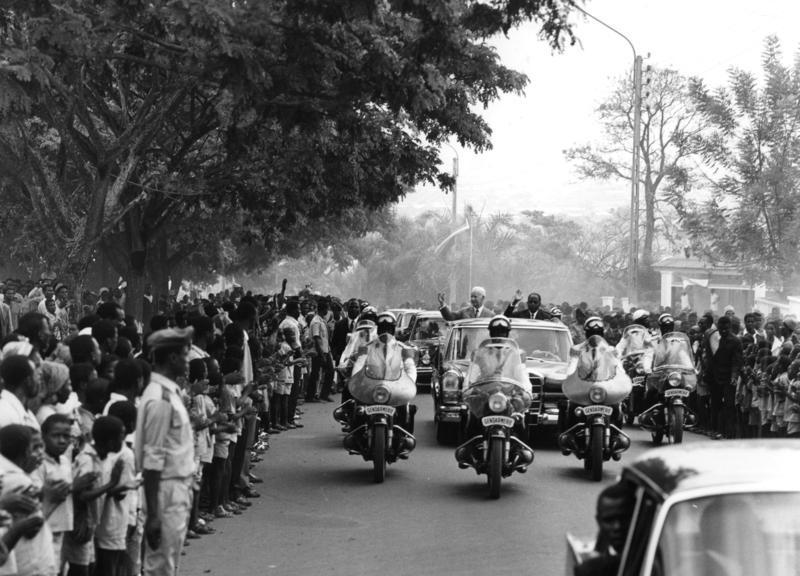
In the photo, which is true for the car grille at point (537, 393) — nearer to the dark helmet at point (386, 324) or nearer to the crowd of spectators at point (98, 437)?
the dark helmet at point (386, 324)

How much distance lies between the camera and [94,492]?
24.1 ft

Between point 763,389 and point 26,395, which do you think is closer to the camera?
point 26,395

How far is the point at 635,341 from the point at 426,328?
10.4 m

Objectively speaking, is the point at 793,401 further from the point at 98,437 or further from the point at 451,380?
the point at 98,437

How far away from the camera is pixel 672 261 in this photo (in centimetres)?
6744

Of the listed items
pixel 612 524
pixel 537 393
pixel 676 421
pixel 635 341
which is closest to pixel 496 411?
pixel 676 421

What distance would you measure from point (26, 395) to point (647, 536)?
3929 mm

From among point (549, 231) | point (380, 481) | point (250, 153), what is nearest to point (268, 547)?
point (380, 481)

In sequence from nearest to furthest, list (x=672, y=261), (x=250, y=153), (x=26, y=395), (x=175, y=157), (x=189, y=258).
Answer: (x=26, y=395), (x=250, y=153), (x=175, y=157), (x=189, y=258), (x=672, y=261)

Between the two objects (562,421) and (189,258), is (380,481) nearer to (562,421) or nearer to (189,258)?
(562,421)

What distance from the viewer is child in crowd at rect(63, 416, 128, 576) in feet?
24.5

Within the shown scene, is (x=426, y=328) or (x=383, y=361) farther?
(x=426, y=328)

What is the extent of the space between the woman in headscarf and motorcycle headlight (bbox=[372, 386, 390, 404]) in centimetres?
683

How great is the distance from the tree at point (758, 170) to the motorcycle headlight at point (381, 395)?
24980 millimetres
